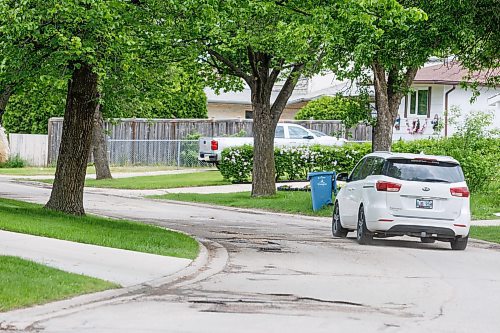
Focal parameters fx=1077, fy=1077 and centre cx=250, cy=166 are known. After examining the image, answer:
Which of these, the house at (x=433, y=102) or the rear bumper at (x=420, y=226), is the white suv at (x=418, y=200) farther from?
the house at (x=433, y=102)

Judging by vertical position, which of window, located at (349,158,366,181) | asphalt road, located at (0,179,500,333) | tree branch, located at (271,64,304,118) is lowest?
asphalt road, located at (0,179,500,333)

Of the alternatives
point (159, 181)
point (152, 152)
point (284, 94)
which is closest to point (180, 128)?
point (152, 152)

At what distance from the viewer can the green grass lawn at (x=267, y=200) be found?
1130 inches

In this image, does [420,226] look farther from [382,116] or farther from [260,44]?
[382,116]

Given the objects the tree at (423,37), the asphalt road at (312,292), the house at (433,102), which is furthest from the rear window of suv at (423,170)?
the house at (433,102)

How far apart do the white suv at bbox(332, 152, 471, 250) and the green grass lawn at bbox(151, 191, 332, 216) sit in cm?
829

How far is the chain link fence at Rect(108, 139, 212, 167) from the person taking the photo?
157 feet

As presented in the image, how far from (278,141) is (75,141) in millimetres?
20513

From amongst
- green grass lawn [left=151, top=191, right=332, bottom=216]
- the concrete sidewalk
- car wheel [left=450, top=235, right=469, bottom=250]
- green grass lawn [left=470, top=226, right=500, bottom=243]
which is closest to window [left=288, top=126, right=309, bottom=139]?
green grass lawn [left=151, top=191, right=332, bottom=216]

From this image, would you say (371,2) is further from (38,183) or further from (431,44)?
(38,183)

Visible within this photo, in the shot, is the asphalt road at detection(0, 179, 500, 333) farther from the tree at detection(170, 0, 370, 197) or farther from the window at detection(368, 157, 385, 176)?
the tree at detection(170, 0, 370, 197)

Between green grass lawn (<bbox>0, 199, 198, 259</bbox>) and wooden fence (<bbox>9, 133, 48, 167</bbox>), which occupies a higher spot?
wooden fence (<bbox>9, 133, 48, 167</bbox>)

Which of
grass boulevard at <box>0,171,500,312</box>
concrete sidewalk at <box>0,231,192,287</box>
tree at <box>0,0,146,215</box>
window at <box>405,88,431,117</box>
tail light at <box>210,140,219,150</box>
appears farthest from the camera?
window at <box>405,88,431,117</box>

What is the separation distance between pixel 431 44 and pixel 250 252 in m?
5.62
